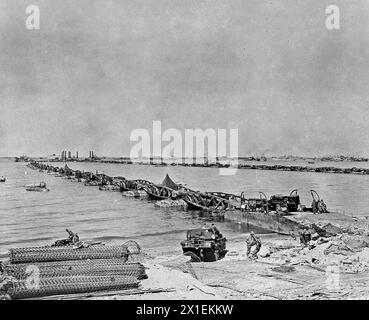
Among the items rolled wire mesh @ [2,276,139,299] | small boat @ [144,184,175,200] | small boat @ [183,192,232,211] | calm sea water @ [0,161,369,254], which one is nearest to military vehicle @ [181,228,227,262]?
rolled wire mesh @ [2,276,139,299]

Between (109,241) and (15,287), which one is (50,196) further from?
(15,287)

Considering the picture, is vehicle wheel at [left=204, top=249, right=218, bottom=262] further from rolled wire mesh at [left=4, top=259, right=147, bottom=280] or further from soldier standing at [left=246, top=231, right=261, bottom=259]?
rolled wire mesh at [left=4, top=259, right=147, bottom=280]

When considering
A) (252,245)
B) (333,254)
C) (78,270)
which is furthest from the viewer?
(252,245)

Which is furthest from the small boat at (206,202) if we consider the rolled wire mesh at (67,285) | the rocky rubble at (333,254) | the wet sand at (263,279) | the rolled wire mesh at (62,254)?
the rolled wire mesh at (67,285)

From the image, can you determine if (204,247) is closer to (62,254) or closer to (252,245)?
(252,245)

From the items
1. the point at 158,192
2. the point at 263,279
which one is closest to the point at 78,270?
the point at 263,279

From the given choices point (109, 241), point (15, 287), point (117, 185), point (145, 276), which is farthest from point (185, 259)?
point (117, 185)
